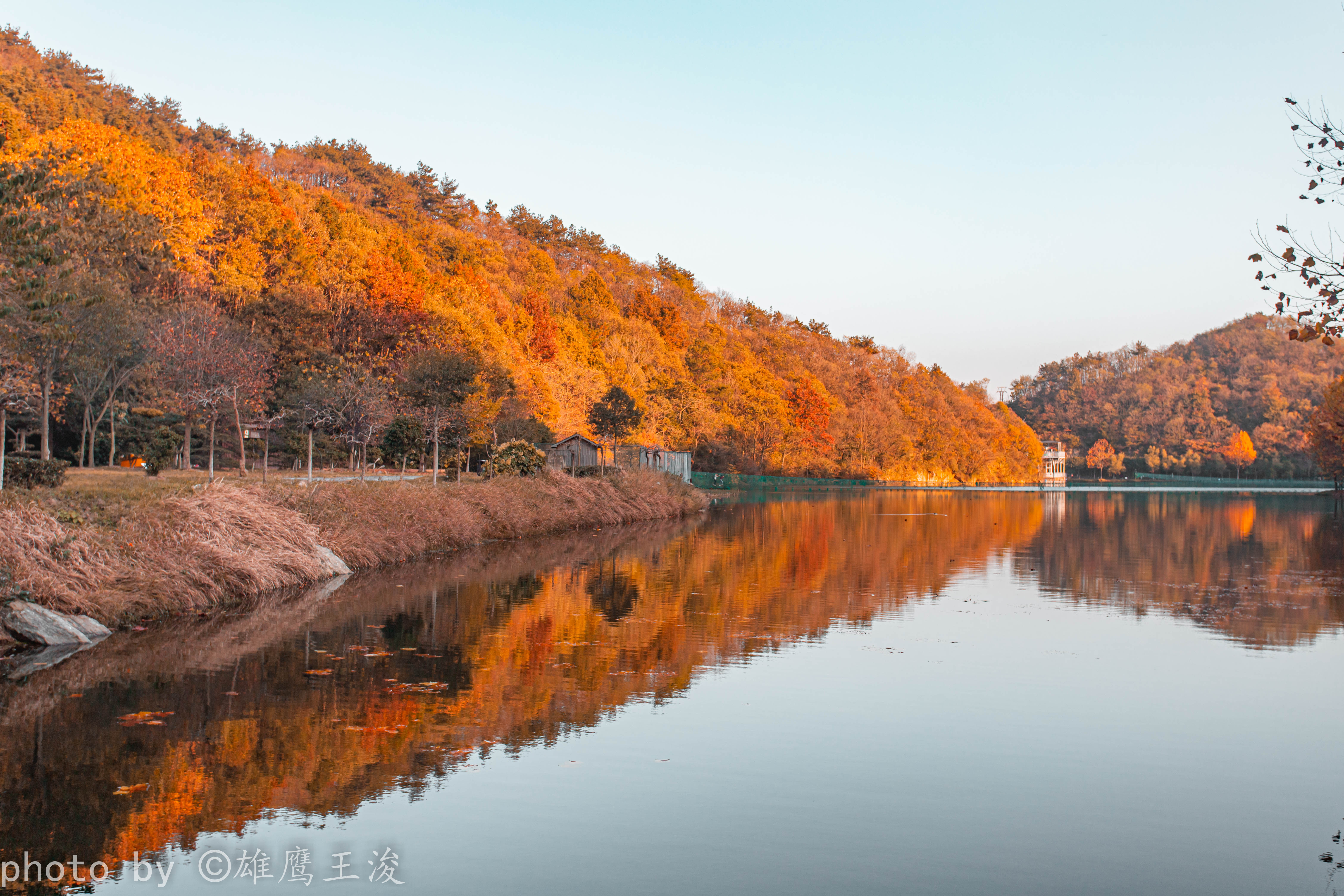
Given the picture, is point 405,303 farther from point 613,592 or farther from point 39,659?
point 39,659

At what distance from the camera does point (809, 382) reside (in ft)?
346

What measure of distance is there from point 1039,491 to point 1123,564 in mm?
83687

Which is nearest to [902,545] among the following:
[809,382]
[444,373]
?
[444,373]

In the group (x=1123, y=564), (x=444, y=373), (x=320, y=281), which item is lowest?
(x=1123, y=564)

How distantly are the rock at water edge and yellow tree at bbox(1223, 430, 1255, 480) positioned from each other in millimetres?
166023

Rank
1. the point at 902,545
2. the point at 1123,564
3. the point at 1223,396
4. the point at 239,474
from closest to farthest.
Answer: the point at 1123,564 → the point at 902,545 → the point at 239,474 → the point at 1223,396

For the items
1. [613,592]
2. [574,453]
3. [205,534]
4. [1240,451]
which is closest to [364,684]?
[205,534]

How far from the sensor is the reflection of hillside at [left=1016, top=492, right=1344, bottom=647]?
1719 cm

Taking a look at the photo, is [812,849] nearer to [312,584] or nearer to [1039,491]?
[312,584]

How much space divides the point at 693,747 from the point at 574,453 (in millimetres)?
42649

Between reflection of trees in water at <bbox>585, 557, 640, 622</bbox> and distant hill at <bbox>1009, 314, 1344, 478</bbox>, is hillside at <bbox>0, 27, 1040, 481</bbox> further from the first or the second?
distant hill at <bbox>1009, 314, 1344, 478</bbox>

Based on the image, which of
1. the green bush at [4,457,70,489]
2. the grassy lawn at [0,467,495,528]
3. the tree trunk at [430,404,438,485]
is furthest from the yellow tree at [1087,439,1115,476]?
the green bush at [4,457,70,489]

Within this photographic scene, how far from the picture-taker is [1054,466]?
160375mm

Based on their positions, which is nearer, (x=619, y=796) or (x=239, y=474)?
(x=619, y=796)
